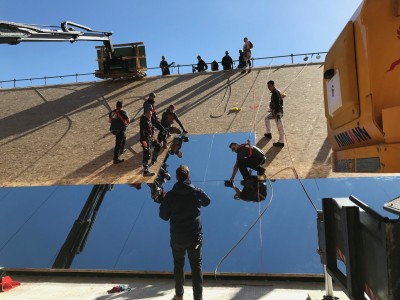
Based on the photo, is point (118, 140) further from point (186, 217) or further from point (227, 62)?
point (227, 62)

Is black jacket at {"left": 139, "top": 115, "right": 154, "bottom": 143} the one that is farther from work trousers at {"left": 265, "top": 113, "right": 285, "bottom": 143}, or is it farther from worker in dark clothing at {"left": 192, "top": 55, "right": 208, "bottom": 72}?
worker in dark clothing at {"left": 192, "top": 55, "right": 208, "bottom": 72}

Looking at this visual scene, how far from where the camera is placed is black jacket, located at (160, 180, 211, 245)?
4324 mm

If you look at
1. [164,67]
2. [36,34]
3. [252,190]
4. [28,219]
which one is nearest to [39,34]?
[36,34]

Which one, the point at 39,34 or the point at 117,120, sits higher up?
the point at 39,34

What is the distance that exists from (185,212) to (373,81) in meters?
2.46

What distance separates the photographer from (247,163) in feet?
26.6

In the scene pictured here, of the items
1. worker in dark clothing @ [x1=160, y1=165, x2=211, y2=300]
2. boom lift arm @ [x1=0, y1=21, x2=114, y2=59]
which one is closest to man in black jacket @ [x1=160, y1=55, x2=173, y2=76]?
boom lift arm @ [x1=0, y1=21, x2=114, y2=59]

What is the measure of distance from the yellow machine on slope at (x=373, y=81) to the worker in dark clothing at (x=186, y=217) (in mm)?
1887

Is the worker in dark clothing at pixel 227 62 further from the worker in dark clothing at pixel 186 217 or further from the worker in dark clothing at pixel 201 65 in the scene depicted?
the worker in dark clothing at pixel 186 217

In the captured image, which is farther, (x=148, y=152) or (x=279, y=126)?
(x=279, y=126)

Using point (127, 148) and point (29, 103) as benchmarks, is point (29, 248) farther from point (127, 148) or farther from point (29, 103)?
point (29, 103)

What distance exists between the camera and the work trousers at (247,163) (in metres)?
8.05

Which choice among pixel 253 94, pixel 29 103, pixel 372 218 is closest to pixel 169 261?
pixel 372 218

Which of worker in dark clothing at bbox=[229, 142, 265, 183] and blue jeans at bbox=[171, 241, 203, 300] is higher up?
worker in dark clothing at bbox=[229, 142, 265, 183]
